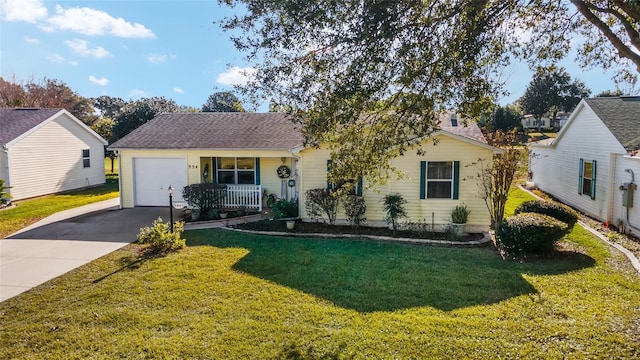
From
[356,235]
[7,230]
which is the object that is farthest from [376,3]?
[7,230]

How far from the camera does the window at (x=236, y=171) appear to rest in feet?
49.4

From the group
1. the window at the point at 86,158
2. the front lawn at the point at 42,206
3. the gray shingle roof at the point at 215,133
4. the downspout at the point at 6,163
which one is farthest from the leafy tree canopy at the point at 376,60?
the window at the point at 86,158

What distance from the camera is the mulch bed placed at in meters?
11.3

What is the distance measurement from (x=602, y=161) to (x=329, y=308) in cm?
1197

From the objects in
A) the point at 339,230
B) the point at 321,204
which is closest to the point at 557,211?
the point at 339,230

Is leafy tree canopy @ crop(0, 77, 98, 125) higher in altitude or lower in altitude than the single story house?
higher

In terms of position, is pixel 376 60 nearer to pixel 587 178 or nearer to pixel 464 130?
pixel 464 130

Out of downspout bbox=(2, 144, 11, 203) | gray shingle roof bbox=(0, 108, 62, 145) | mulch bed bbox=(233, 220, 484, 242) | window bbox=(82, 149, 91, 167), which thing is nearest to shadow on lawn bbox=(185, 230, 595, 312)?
mulch bed bbox=(233, 220, 484, 242)

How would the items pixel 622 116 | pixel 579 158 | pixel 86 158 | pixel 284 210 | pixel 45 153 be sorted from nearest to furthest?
pixel 284 210, pixel 622 116, pixel 579 158, pixel 45 153, pixel 86 158

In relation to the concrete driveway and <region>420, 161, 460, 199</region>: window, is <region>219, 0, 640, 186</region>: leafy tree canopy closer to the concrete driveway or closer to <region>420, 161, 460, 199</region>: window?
<region>420, 161, 460, 199</region>: window

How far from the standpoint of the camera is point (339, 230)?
11852 millimetres

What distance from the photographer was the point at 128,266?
26.8 feet

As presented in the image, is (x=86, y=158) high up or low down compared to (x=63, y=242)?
up

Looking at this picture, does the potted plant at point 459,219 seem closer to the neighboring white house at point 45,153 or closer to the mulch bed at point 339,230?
the mulch bed at point 339,230
